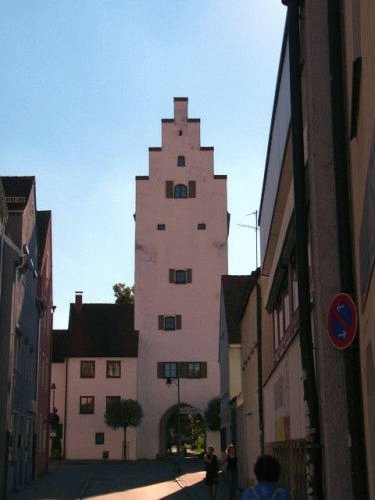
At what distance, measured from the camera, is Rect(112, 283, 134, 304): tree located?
80938 millimetres

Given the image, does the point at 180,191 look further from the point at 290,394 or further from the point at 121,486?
the point at 290,394

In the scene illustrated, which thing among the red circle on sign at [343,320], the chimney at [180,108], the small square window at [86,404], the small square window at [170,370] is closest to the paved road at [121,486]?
the small square window at [170,370]

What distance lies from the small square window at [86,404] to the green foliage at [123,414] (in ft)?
7.59

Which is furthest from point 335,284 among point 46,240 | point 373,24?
point 46,240

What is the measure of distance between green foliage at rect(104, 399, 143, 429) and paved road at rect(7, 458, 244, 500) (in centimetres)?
1320

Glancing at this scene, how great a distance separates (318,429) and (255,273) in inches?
656

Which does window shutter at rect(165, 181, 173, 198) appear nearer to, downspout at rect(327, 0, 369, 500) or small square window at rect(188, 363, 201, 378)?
small square window at rect(188, 363, 201, 378)

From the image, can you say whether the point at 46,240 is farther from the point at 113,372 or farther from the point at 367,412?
the point at 367,412

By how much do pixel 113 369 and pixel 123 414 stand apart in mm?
5090

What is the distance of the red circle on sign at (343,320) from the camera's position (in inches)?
287

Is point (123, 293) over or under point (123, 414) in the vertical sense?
over

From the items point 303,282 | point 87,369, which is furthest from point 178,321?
point 303,282

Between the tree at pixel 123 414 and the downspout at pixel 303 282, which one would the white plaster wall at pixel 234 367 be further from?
the downspout at pixel 303 282

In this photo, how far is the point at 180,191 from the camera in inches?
2687
